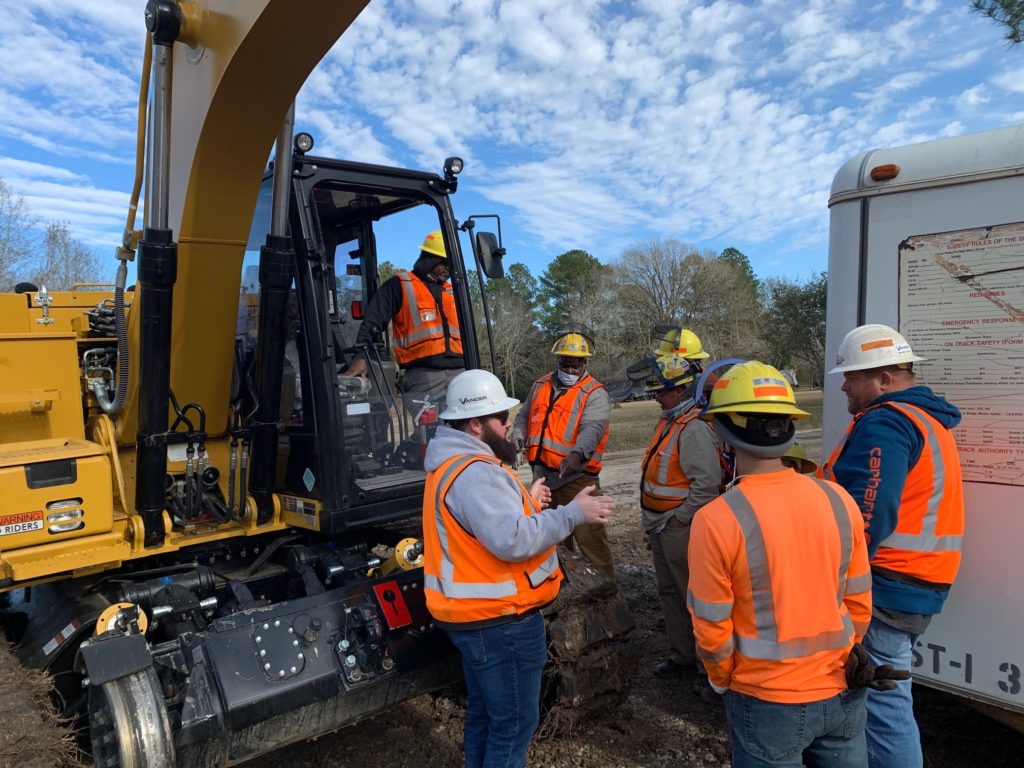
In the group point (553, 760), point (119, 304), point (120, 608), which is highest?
point (119, 304)

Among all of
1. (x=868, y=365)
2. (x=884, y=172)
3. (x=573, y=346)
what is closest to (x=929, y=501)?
(x=868, y=365)

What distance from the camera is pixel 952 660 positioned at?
317 centimetres

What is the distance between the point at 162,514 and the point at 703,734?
2920 mm

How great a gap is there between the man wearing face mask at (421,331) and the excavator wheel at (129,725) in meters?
1.99

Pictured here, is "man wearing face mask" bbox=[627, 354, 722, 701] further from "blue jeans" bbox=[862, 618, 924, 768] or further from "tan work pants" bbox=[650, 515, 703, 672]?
"blue jeans" bbox=[862, 618, 924, 768]

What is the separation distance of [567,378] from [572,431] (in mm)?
433

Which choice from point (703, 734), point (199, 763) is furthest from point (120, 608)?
point (703, 734)

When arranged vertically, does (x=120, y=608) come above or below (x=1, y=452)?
below

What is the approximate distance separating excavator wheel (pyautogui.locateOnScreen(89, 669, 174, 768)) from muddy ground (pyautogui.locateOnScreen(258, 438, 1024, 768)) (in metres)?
1.26

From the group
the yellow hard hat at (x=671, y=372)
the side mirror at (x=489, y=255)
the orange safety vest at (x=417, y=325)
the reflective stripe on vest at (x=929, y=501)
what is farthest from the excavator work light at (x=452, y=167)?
the reflective stripe on vest at (x=929, y=501)

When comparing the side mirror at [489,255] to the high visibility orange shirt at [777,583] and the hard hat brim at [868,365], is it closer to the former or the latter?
the hard hat brim at [868,365]

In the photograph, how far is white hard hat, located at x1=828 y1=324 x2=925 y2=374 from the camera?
117 inches

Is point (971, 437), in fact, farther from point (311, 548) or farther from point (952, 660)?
point (311, 548)

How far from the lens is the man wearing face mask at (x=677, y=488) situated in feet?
14.0
